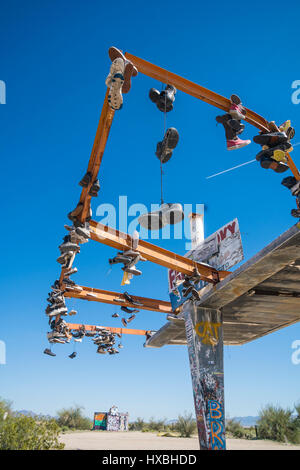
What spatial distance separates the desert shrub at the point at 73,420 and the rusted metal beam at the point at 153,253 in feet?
77.0

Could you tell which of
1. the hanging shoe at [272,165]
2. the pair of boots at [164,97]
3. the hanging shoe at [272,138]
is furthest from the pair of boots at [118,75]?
the hanging shoe at [272,165]

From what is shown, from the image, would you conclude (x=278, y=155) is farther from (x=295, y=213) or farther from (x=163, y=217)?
(x=163, y=217)

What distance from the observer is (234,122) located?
5922 mm

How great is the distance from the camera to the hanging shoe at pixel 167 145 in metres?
5.77

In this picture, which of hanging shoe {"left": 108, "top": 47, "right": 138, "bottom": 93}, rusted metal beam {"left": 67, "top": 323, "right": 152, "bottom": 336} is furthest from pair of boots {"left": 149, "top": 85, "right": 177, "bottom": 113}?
rusted metal beam {"left": 67, "top": 323, "right": 152, "bottom": 336}

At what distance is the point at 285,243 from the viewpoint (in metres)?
7.80

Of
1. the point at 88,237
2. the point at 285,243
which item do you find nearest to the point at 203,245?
the point at 285,243

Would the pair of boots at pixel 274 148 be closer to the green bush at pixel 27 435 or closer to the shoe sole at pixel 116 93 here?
the shoe sole at pixel 116 93

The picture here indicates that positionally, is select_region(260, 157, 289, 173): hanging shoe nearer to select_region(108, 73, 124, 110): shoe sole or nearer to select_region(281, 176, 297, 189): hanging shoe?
select_region(281, 176, 297, 189): hanging shoe

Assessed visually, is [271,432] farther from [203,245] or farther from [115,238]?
[115,238]

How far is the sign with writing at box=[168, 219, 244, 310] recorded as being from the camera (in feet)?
36.7

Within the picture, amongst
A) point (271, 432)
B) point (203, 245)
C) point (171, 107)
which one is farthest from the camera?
point (271, 432)

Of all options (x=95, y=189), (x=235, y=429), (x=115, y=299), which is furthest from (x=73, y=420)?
(x=95, y=189)
